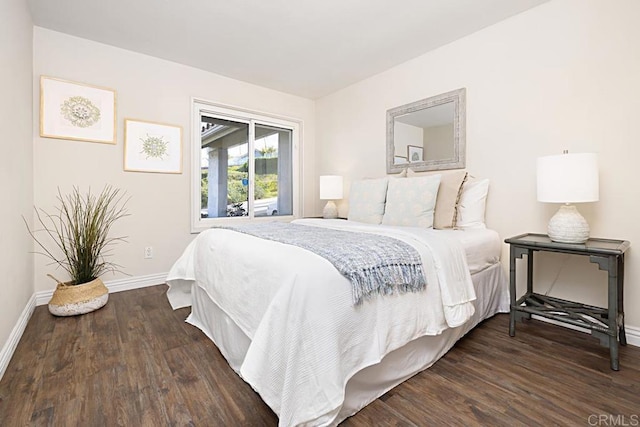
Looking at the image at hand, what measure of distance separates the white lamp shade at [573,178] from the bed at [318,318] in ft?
1.89

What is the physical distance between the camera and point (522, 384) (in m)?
1.48

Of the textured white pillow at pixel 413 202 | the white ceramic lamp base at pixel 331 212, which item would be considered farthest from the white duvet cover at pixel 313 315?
the white ceramic lamp base at pixel 331 212

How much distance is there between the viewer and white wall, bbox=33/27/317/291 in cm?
261

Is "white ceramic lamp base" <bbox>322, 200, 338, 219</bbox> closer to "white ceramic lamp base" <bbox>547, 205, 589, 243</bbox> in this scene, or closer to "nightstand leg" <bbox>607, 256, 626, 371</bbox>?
"white ceramic lamp base" <bbox>547, 205, 589, 243</bbox>

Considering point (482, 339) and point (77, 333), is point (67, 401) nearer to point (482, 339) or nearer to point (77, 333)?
point (77, 333)

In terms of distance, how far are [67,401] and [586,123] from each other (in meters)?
3.40

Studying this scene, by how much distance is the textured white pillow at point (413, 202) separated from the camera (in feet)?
7.91

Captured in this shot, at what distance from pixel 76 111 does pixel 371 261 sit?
9.99 ft

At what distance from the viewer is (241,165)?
390 cm

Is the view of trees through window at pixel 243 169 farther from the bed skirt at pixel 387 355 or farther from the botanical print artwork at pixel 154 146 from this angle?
the bed skirt at pixel 387 355

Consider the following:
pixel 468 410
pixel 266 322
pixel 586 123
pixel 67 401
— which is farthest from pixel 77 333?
pixel 586 123

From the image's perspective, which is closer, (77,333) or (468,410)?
(468,410)

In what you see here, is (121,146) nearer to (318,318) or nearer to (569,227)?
(318,318)

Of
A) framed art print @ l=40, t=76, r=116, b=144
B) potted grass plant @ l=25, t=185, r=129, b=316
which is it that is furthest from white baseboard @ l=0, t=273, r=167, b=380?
framed art print @ l=40, t=76, r=116, b=144
